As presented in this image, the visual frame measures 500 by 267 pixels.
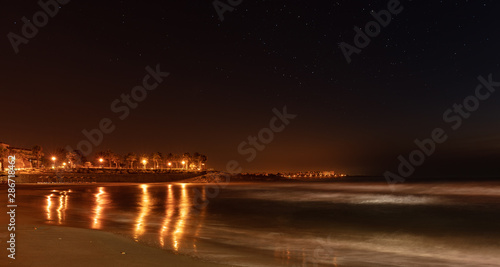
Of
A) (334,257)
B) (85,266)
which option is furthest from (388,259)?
(85,266)

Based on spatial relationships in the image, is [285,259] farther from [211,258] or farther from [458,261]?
[458,261]

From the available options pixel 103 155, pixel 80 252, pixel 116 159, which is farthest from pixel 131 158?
pixel 80 252

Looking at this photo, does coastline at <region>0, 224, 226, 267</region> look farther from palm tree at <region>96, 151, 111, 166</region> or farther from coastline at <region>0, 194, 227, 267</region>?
palm tree at <region>96, 151, 111, 166</region>

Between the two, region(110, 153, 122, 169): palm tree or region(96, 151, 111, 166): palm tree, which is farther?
region(110, 153, 122, 169): palm tree

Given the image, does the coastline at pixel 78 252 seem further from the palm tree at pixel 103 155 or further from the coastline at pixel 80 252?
the palm tree at pixel 103 155

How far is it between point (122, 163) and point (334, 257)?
195 meters

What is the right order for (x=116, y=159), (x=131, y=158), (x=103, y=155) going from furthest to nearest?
1. (x=131, y=158)
2. (x=116, y=159)
3. (x=103, y=155)

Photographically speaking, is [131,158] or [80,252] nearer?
[80,252]

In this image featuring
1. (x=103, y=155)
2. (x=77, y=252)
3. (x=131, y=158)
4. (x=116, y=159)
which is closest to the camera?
(x=77, y=252)

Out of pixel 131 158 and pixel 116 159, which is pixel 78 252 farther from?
pixel 116 159

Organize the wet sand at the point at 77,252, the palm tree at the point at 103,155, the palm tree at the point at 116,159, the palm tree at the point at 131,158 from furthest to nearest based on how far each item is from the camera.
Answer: the palm tree at the point at 131,158 → the palm tree at the point at 116,159 → the palm tree at the point at 103,155 → the wet sand at the point at 77,252

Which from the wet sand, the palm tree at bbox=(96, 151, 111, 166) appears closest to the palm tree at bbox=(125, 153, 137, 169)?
the palm tree at bbox=(96, 151, 111, 166)

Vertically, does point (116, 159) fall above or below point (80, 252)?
above

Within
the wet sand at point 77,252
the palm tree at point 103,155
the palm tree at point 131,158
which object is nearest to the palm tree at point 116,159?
the palm tree at point 103,155
